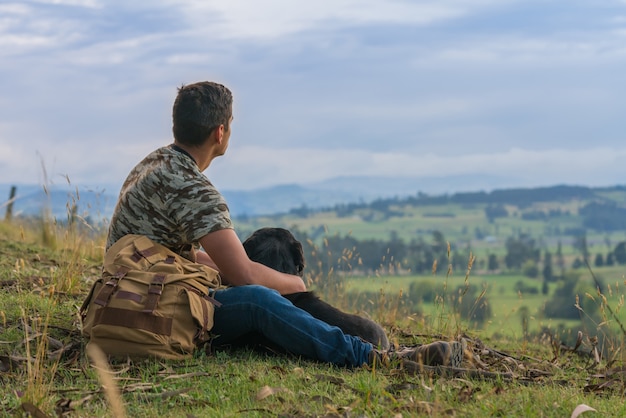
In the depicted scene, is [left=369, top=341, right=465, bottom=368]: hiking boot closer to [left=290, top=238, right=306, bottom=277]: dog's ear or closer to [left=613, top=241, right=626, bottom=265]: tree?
[left=290, top=238, right=306, bottom=277]: dog's ear

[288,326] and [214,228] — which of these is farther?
[288,326]

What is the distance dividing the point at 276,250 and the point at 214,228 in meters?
0.75

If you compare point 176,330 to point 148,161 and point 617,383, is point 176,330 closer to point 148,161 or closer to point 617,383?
point 148,161

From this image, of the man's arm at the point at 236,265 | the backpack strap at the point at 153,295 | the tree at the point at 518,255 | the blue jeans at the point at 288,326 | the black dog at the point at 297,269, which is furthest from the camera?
the tree at the point at 518,255

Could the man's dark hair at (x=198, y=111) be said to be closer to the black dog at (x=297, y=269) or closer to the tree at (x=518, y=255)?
the black dog at (x=297, y=269)

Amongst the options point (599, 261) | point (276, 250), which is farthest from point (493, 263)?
point (276, 250)

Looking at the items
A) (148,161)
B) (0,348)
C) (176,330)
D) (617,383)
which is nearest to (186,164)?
(148,161)

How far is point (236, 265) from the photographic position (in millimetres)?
5246

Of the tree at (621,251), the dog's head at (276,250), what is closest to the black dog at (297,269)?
the dog's head at (276,250)

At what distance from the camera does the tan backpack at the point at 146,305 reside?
16.1 ft

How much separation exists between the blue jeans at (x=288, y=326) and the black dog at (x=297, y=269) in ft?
0.70

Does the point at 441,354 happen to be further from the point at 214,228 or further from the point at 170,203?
the point at 170,203

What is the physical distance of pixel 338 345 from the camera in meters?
5.29

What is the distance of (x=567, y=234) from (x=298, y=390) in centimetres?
16025
